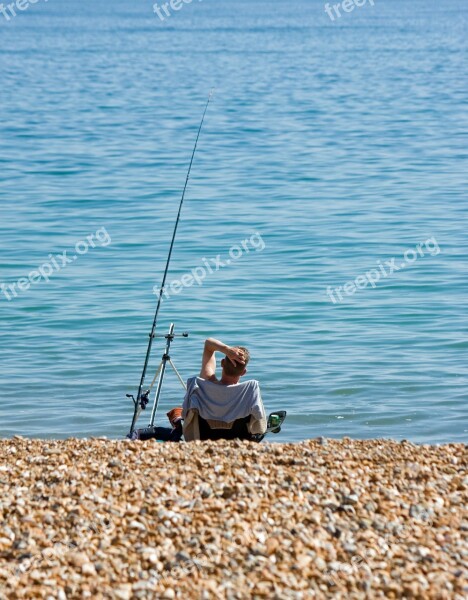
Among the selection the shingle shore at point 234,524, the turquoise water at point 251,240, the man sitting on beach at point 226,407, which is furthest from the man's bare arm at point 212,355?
the turquoise water at point 251,240

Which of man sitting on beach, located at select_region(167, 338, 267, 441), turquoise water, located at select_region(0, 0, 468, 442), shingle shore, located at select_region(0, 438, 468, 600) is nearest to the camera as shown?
shingle shore, located at select_region(0, 438, 468, 600)

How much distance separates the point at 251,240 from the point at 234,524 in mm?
12515

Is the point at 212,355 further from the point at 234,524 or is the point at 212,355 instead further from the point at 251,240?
the point at 251,240

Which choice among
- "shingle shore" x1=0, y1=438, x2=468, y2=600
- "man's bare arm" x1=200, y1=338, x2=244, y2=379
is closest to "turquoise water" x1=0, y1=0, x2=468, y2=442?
"man's bare arm" x1=200, y1=338, x2=244, y2=379

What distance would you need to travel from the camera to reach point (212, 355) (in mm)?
7633

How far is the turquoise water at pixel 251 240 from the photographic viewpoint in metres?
10.6

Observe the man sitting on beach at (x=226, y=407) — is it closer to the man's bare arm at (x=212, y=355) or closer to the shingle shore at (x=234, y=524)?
the man's bare arm at (x=212, y=355)

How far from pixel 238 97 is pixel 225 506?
32.4 metres

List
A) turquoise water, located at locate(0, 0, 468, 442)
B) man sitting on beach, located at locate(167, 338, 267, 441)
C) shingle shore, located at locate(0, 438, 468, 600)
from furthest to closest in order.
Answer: turquoise water, located at locate(0, 0, 468, 442) → man sitting on beach, located at locate(167, 338, 267, 441) → shingle shore, located at locate(0, 438, 468, 600)

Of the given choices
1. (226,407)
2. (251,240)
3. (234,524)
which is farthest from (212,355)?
(251,240)

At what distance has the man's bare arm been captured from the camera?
7.36 metres

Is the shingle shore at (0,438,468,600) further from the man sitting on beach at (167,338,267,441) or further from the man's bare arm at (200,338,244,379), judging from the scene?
the man's bare arm at (200,338,244,379)

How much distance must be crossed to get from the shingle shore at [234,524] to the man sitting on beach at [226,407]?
2.91 ft

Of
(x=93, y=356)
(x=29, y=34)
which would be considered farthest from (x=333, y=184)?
(x=29, y=34)
